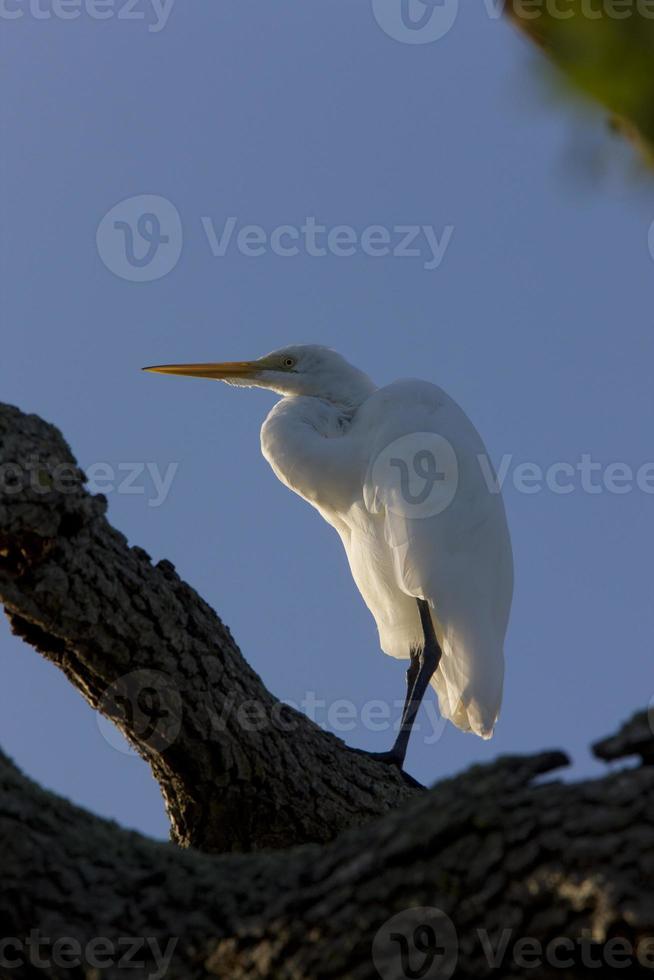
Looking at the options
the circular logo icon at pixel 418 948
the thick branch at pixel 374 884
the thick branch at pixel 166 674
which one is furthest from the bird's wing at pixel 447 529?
the circular logo icon at pixel 418 948

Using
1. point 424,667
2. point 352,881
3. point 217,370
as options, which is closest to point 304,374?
point 217,370

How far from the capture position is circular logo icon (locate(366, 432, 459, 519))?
498cm

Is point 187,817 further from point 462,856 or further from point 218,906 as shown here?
point 462,856

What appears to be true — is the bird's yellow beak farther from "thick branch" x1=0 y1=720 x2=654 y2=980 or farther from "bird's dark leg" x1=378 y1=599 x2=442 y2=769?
"thick branch" x1=0 y1=720 x2=654 y2=980

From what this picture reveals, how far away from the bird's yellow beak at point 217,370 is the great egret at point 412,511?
7.7 inches

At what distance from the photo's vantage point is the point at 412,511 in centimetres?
492

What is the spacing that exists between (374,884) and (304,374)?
166 inches

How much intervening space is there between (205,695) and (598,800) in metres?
1.74

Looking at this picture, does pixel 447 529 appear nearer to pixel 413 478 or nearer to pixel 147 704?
pixel 413 478

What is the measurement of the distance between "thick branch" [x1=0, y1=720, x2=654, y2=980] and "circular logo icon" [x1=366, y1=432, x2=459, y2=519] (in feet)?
9.81

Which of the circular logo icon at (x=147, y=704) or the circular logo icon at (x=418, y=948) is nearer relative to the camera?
the circular logo icon at (x=418, y=948)

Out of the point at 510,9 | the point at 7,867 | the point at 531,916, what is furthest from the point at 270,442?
the point at 510,9

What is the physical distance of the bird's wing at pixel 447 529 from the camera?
4816 mm

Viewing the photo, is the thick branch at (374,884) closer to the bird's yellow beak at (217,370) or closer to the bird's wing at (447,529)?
the bird's wing at (447,529)
